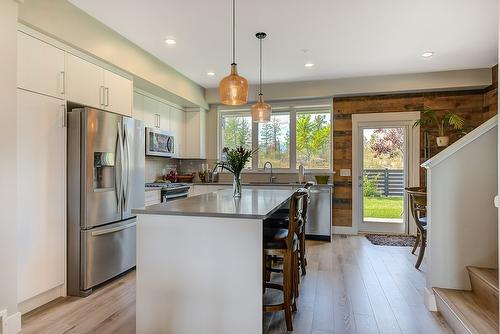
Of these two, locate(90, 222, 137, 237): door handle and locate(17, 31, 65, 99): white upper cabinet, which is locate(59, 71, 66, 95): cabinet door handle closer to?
locate(17, 31, 65, 99): white upper cabinet

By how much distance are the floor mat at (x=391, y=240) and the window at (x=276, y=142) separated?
194 centimetres

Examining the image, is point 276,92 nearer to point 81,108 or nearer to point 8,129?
point 81,108

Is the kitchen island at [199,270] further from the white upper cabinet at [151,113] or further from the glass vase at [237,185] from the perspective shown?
the white upper cabinet at [151,113]

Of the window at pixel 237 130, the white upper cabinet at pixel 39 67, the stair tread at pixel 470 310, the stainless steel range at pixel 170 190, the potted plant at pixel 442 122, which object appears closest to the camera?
the stair tread at pixel 470 310

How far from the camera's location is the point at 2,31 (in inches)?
82.3

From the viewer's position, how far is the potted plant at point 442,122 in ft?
15.5

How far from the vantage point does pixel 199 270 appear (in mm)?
2031

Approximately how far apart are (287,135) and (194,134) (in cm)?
177

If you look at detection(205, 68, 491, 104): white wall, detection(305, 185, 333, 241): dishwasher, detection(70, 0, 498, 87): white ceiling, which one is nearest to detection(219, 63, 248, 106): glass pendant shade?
detection(70, 0, 498, 87): white ceiling

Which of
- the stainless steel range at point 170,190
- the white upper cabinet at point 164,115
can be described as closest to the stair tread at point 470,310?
the stainless steel range at point 170,190

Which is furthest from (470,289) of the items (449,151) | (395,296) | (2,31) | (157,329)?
(2,31)

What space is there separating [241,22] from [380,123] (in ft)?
10.9

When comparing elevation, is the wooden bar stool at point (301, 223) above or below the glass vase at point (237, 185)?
below

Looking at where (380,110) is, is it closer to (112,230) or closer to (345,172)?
(345,172)
